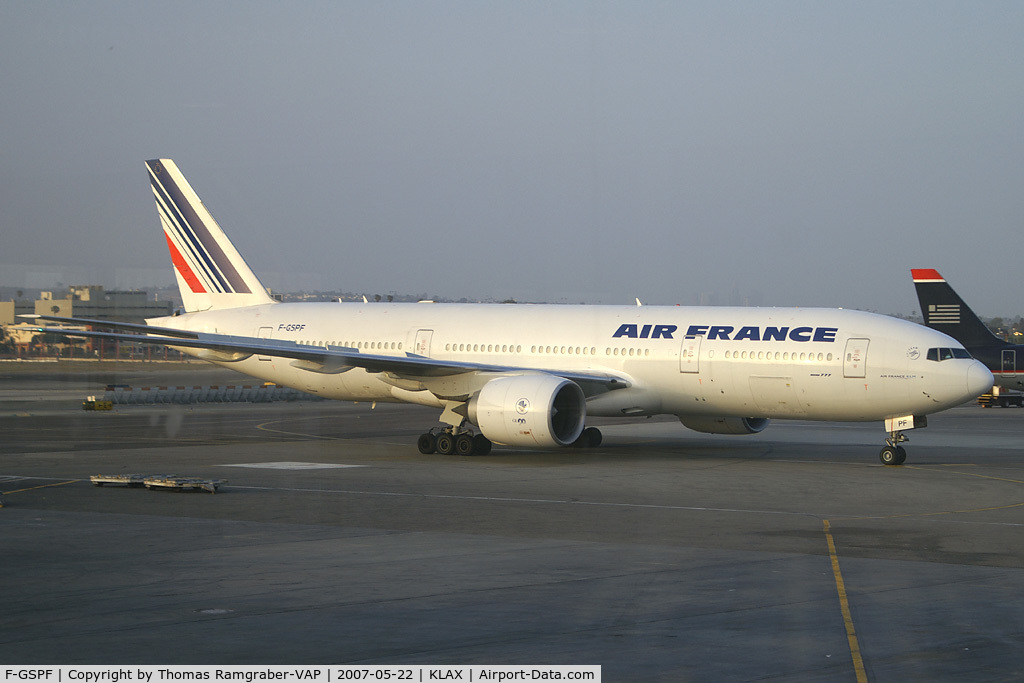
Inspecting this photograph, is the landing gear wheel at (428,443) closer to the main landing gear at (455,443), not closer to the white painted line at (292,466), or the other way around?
the main landing gear at (455,443)

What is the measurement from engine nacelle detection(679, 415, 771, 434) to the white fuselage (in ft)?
4.62

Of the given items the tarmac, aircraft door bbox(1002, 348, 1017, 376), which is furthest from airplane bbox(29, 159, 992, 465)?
aircraft door bbox(1002, 348, 1017, 376)

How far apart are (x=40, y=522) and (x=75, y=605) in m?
5.37

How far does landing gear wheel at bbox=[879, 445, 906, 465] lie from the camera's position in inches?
940

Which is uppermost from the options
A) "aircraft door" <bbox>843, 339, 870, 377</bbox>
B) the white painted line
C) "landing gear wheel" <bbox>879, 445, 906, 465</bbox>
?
"aircraft door" <bbox>843, 339, 870, 377</bbox>

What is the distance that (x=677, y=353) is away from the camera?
83.0 feet

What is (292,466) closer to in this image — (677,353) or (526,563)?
(677,353)

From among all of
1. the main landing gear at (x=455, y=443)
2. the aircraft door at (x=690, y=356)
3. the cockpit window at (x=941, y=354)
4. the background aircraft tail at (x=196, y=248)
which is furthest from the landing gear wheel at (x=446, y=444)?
the cockpit window at (x=941, y=354)

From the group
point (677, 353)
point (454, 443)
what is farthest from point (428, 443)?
point (677, 353)

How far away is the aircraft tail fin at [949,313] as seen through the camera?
163 ft

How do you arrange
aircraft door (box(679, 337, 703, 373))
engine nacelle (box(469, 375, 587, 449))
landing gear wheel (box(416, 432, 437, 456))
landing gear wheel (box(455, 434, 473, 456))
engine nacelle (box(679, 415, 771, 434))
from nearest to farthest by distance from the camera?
engine nacelle (box(469, 375, 587, 449))
aircraft door (box(679, 337, 703, 373))
landing gear wheel (box(455, 434, 473, 456))
landing gear wheel (box(416, 432, 437, 456))
engine nacelle (box(679, 415, 771, 434))

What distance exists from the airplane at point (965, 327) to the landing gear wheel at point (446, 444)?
31499 millimetres

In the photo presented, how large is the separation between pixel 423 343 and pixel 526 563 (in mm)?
16384

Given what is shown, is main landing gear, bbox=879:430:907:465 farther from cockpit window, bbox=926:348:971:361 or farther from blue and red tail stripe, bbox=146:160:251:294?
blue and red tail stripe, bbox=146:160:251:294
